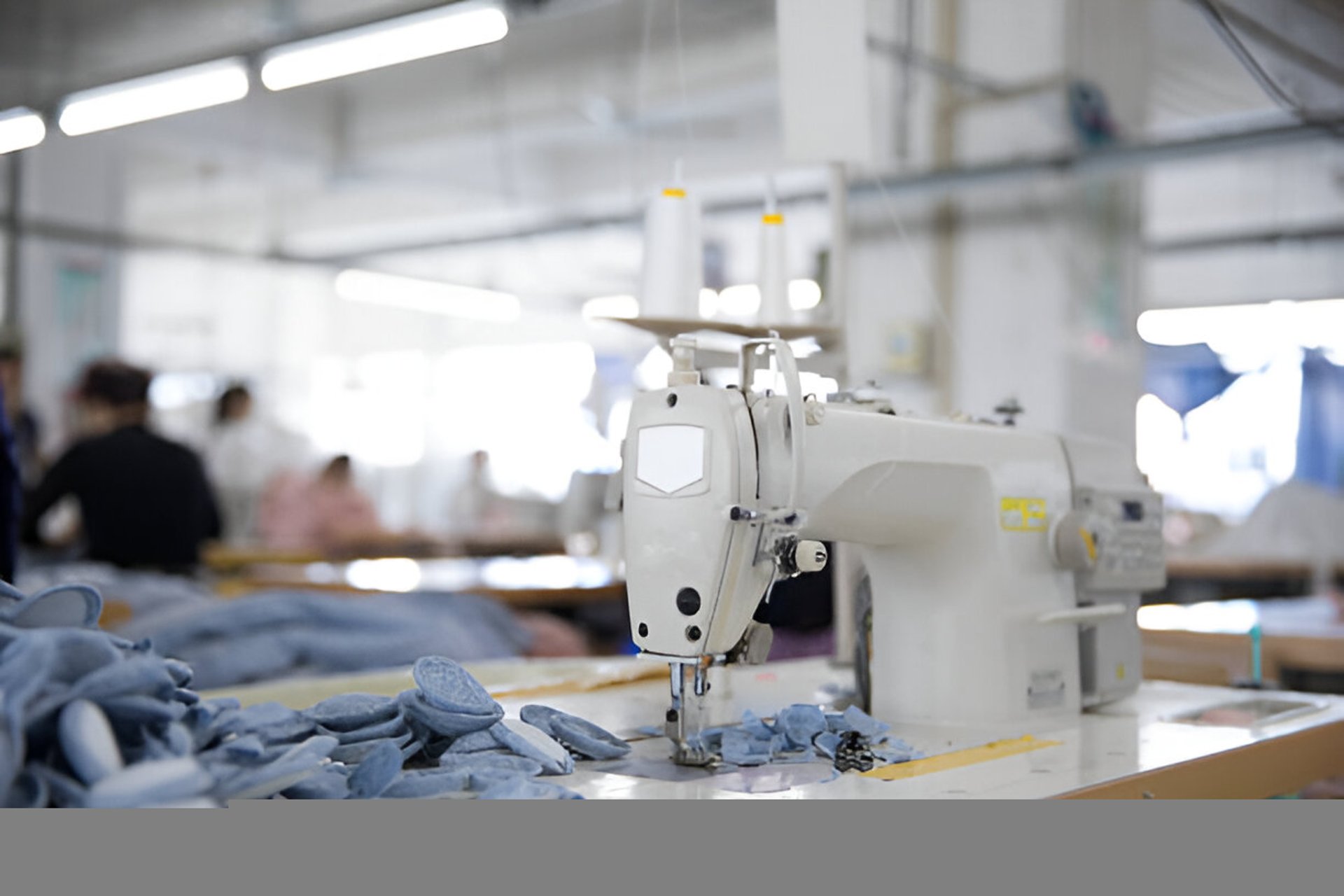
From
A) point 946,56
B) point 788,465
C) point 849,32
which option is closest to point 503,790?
point 788,465

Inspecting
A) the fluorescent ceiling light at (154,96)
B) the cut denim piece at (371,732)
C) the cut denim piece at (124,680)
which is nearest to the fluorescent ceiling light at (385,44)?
the fluorescent ceiling light at (154,96)

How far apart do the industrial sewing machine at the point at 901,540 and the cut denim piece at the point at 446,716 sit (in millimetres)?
199

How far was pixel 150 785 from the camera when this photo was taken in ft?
2.94

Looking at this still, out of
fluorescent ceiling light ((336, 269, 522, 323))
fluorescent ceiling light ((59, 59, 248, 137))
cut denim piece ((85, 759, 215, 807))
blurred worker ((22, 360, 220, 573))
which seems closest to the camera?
cut denim piece ((85, 759, 215, 807))

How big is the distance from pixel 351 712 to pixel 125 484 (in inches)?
136

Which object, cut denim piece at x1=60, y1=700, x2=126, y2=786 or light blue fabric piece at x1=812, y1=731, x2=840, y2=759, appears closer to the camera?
cut denim piece at x1=60, y1=700, x2=126, y2=786

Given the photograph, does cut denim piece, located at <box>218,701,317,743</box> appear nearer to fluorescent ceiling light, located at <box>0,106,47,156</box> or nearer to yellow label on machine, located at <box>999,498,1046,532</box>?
yellow label on machine, located at <box>999,498,1046,532</box>

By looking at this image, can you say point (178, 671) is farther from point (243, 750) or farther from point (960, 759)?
point (960, 759)

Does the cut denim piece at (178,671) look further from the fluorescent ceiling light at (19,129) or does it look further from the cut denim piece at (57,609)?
the fluorescent ceiling light at (19,129)

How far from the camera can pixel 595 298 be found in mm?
11359

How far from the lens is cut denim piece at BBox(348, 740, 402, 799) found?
44.6 inches

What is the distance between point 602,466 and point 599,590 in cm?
696

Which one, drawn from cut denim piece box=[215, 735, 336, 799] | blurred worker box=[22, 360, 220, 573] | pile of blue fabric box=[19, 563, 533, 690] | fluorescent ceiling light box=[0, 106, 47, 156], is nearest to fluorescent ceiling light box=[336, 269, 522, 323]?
fluorescent ceiling light box=[0, 106, 47, 156]

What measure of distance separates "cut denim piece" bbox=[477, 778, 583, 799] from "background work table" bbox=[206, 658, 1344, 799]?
83 millimetres
